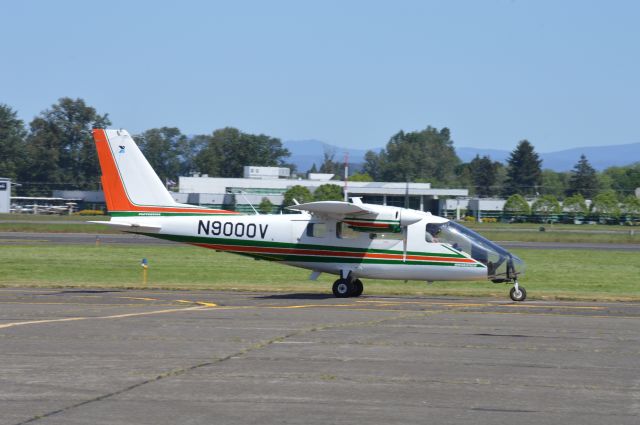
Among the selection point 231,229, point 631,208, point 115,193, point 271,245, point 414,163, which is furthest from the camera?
point 414,163

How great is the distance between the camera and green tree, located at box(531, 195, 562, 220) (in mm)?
103312

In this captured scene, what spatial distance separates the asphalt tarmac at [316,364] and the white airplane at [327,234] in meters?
2.79

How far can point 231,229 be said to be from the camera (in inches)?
957

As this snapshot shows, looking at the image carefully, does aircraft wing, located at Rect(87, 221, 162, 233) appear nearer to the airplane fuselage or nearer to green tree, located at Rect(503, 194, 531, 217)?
the airplane fuselage

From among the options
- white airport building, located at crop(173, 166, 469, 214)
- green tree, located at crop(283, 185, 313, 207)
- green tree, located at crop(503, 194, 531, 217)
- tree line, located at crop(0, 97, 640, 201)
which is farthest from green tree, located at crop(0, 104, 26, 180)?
green tree, located at crop(503, 194, 531, 217)

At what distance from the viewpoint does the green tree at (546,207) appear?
339ft

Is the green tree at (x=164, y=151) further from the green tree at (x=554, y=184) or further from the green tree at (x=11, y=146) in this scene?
the green tree at (x=554, y=184)

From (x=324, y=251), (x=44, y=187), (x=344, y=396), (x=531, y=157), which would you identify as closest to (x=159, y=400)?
(x=344, y=396)

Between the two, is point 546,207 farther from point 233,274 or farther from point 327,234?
point 327,234

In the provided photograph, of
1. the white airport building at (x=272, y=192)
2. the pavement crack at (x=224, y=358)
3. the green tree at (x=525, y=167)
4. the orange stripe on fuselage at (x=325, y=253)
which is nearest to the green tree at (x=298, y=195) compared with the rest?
the white airport building at (x=272, y=192)

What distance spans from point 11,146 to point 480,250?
4546 inches

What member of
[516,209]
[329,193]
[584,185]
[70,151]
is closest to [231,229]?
[329,193]

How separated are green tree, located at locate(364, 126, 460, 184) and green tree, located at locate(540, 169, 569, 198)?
1732 cm

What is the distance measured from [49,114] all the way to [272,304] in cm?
11982
